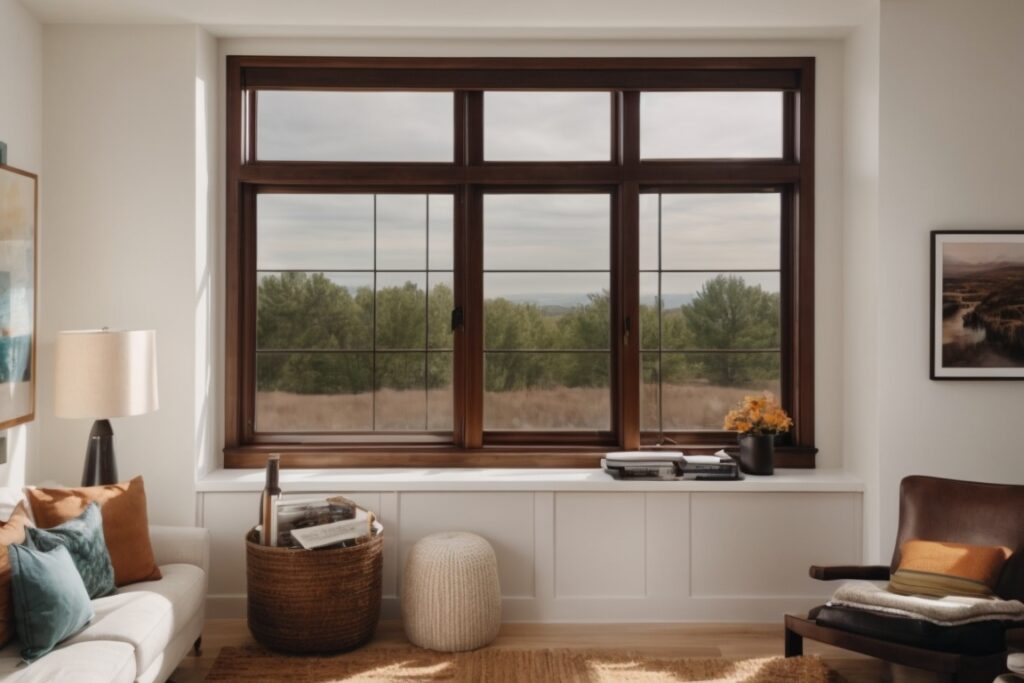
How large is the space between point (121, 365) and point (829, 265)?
3384 millimetres

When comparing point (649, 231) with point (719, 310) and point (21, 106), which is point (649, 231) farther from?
point (21, 106)

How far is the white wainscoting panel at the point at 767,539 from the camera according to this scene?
393 cm

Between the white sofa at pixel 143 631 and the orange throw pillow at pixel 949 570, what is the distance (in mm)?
2764

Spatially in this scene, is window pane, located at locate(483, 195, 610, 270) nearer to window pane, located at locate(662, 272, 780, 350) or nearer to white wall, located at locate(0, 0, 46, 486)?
window pane, located at locate(662, 272, 780, 350)

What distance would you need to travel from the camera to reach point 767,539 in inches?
155

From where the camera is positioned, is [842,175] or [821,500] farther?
[842,175]

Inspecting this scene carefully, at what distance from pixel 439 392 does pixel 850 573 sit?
2.14 metres

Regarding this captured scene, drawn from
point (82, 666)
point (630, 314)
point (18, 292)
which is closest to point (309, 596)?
point (82, 666)

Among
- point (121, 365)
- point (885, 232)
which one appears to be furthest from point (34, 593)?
point (885, 232)

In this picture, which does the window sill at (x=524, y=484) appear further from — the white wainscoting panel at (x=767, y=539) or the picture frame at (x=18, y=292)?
the picture frame at (x=18, y=292)

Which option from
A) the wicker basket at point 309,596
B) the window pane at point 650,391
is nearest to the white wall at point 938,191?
the window pane at point 650,391

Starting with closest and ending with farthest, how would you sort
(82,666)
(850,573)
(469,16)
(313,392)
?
(82,666) → (850,573) → (469,16) → (313,392)

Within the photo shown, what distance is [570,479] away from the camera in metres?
3.95

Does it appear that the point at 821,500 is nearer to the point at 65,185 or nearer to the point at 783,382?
the point at 783,382
